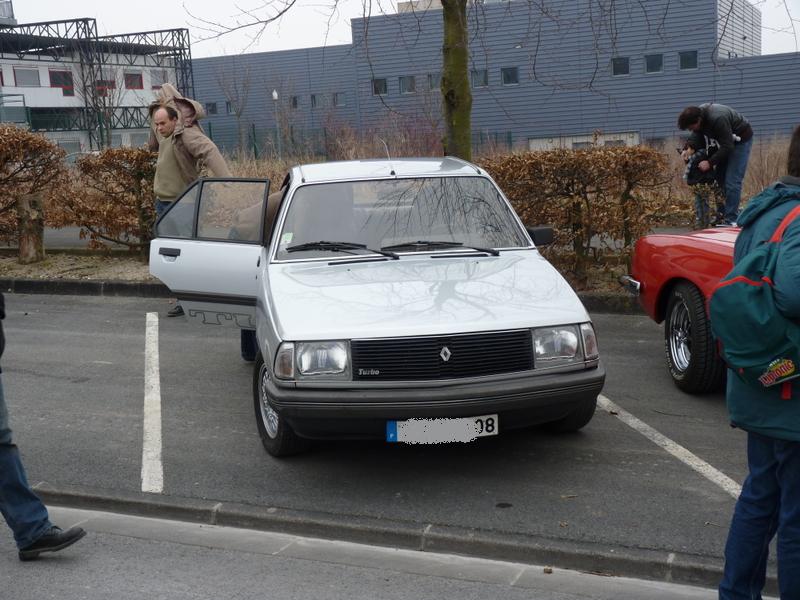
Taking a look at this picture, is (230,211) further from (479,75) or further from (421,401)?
(479,75)

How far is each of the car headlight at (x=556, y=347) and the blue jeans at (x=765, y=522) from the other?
1.63 meters

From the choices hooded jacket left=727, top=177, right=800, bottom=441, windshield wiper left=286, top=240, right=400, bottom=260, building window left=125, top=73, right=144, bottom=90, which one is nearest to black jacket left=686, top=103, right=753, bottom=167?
windshield wiper left=286, top=240, right=400, bottom=260

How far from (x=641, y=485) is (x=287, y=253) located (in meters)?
2.57

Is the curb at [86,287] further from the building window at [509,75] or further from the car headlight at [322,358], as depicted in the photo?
the building window at [509,75]

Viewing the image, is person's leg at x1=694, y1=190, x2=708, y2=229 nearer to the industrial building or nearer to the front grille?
the front grille

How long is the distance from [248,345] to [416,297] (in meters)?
3.07

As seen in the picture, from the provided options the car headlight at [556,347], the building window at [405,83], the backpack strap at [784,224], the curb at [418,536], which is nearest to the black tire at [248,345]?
the curb at [418,536]

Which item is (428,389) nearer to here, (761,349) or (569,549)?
(569,549)

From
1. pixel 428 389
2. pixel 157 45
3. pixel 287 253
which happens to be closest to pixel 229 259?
pixel 287 253

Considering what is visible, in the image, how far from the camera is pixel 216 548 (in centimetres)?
441

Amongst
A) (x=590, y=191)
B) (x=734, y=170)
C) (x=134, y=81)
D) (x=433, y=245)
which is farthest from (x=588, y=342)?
(x=134, y=81)

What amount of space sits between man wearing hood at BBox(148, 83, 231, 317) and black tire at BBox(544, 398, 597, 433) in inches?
179

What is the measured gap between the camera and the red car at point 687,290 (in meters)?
6.27

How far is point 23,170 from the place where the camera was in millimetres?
12367
